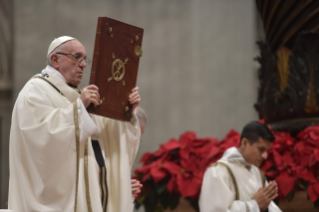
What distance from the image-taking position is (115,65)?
3.12 metres

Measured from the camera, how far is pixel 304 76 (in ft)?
15.3

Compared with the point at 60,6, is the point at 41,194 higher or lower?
lower

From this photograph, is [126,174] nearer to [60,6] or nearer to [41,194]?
[41,194]

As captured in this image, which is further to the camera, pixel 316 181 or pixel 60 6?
pixel 60 6

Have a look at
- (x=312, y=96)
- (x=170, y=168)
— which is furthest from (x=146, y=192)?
(x=312, y=96)

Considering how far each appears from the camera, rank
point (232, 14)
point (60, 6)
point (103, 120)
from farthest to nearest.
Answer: point (60, 6) < point (232, 14) < point (103, 120)

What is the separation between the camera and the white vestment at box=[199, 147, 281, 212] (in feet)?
12.8

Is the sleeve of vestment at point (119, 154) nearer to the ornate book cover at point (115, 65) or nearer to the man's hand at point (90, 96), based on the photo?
the ornate book cover at point (115, 65)

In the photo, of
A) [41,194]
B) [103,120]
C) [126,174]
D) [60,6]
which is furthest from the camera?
[60,6]

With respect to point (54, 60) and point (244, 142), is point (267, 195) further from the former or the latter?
point (54, 60)

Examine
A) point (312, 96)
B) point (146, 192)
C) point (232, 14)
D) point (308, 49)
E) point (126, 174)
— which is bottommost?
point (146, 192)

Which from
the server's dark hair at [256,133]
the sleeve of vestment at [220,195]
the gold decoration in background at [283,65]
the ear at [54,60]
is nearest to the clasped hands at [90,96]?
the ear at [54,60]

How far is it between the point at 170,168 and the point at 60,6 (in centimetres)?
312

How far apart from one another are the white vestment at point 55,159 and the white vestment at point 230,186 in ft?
3.32
